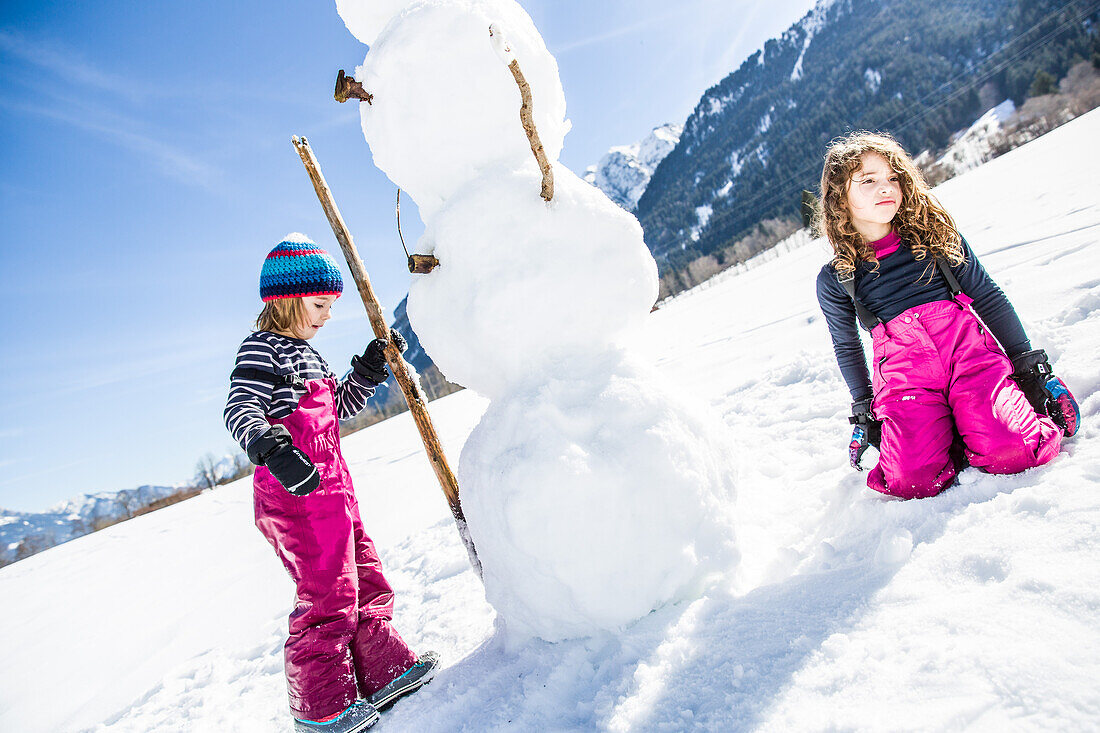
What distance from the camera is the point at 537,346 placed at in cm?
167

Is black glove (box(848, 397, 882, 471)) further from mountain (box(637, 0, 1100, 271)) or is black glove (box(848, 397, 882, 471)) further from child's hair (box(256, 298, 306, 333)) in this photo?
mountain (box(637, 0, 1100, 271))

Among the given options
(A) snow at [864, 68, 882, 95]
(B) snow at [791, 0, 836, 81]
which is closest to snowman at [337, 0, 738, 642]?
(A) snow at [864, 68, 882, 95]

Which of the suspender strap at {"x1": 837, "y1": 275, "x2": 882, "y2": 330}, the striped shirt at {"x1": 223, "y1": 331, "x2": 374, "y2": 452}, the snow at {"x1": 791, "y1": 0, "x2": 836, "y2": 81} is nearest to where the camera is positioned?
the striped shirt at {"x1": 223, "y1": 331, "x2": 374, "y2": 452}

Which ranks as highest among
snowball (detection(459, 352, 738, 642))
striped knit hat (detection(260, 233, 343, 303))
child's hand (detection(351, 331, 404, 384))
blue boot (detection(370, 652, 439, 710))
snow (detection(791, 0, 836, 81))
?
snow (detection(791, 0, 836, 81))

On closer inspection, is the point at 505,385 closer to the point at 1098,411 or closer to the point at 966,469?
the point at 966,469

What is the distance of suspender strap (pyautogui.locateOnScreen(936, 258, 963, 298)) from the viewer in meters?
1.69

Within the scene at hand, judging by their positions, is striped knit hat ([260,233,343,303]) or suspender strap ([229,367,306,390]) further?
striped knit hat ([260,233,343,303])

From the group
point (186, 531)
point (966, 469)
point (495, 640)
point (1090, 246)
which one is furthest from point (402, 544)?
point (186, 531)

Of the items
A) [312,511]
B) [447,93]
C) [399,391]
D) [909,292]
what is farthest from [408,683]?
[399,391]

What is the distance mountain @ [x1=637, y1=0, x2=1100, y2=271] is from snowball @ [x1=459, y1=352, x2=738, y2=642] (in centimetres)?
3561

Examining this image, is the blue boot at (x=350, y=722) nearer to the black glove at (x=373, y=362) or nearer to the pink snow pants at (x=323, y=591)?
the pink snow pants at (x=323, y=591)

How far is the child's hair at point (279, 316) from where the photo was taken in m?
1.86

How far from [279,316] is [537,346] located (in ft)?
3.39

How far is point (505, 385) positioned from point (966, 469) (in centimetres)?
158
